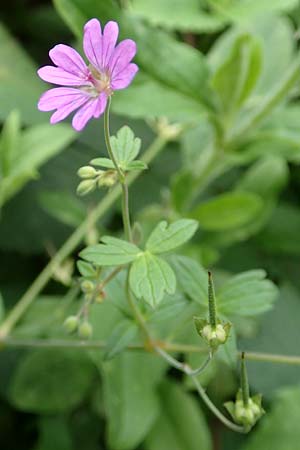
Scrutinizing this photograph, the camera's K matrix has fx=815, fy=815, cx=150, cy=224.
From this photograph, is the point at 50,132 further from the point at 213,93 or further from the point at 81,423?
the point at 81,423

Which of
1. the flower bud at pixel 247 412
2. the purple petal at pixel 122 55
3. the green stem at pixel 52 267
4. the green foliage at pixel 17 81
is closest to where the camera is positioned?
the purple petal at pixel 122 55

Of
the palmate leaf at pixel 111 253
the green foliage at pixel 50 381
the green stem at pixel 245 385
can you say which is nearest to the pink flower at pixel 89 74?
the palmate leaf at pixel 111 253

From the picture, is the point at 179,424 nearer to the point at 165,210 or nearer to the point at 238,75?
the point at 165,210

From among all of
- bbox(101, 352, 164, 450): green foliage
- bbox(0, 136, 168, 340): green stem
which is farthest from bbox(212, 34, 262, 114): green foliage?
bbox(101, 352, 164, 450): green foliage

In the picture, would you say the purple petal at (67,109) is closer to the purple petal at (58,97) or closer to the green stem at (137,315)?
the purple petal at (58,97)

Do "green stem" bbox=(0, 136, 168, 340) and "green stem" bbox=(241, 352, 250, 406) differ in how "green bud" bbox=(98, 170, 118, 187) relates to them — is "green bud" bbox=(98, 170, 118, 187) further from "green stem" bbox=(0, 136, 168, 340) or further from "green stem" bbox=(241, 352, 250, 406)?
"green stem" bbox=(0, 136, 168, 340)

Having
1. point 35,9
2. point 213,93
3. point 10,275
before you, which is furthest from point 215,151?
point 35,9
